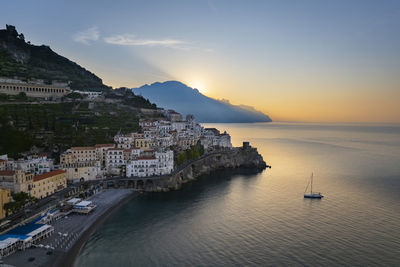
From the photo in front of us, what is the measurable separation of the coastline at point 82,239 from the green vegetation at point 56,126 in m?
24.5

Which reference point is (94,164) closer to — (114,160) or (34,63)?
(114,160)

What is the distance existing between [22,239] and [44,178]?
17607 mm

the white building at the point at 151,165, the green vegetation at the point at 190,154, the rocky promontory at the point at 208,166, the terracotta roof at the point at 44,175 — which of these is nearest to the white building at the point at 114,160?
the white building at the point at 151,165

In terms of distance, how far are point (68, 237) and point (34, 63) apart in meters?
116

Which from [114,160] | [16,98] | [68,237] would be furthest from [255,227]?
[16,98]

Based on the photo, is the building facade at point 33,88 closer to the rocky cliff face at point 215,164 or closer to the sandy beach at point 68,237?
the rocky cliff face at point 215,164

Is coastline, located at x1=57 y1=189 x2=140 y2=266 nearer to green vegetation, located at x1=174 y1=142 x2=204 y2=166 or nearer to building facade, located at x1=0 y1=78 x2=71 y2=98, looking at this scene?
green vegetation, located at x1=174 y1=142 x2=204 y2=166

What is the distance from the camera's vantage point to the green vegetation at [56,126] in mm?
57531

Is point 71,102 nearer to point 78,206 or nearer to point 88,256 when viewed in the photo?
point 78,206

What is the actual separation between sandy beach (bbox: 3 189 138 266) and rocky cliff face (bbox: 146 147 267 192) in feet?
47.7

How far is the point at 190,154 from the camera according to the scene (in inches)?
2992

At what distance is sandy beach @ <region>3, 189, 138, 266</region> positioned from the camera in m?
26.1

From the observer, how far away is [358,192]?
2160 inches

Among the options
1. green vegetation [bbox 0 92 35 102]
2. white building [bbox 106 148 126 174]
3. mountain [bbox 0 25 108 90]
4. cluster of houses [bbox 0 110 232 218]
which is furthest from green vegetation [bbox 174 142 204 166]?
mountain [bbox 0 25 108 90]
